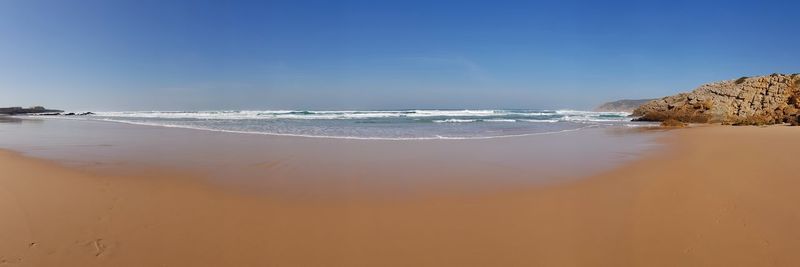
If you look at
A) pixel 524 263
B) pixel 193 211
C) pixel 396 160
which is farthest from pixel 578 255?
pixel 396 160

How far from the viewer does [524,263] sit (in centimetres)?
278

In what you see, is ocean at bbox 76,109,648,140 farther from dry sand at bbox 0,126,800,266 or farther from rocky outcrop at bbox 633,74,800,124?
dry sand at bbox 0,126,800,266

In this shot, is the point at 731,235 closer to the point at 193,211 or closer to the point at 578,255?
the point at 578,255

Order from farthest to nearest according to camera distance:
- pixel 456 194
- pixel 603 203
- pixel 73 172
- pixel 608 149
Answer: pixel 608 149 < pixel 73 172 < pixel 456 194 < pixel 603 203

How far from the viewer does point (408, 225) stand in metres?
3.50

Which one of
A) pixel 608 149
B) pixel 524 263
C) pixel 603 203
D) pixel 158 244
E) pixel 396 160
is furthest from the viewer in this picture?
pixel 608 149

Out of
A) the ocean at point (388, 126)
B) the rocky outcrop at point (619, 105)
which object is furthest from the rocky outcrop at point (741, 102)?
the rocky outcrop at point (619, 105)

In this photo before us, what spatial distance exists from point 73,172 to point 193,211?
3230mm

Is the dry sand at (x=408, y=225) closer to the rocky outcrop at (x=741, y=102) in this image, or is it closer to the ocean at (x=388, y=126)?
the ocean at (x=388, y=126)

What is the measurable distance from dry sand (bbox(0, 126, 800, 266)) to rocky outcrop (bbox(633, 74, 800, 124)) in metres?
21.9

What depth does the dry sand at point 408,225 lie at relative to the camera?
287 cm

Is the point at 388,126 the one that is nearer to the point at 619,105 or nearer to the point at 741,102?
the point at 741,102

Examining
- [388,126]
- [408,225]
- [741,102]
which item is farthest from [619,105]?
[408,225]

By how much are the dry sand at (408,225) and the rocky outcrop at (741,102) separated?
2187cm
